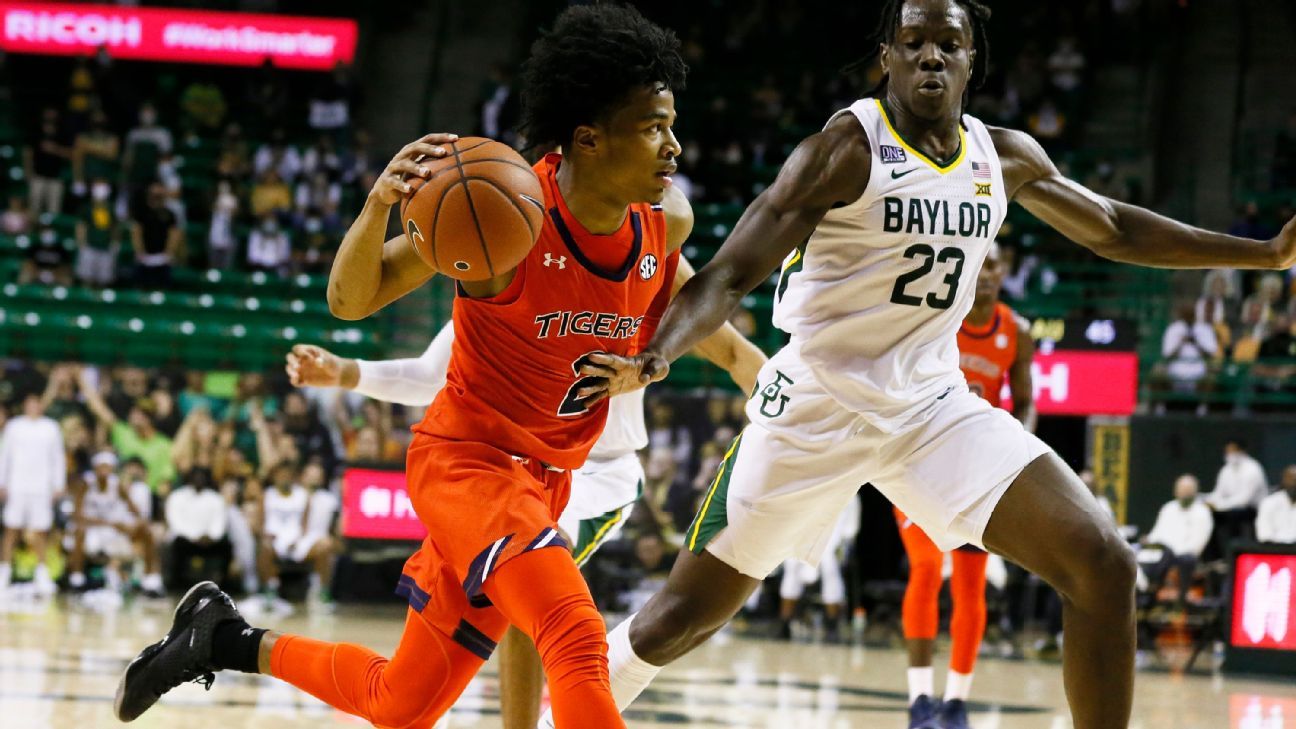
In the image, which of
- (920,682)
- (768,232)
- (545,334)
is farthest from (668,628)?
(920,682)

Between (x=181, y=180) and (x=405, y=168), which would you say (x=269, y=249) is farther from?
(x=405, y=168)

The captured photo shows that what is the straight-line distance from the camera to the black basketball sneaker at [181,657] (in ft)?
15.2

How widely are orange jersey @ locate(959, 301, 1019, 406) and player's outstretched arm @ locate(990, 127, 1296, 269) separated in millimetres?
2584

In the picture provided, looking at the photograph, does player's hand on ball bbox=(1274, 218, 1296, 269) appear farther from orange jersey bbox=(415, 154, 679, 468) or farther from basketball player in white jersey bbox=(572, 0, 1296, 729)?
orange jersey bbox=(415, 154, 679, 468)

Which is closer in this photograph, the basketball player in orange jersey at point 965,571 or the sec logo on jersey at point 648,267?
the sec logo on jersey at point 648,267

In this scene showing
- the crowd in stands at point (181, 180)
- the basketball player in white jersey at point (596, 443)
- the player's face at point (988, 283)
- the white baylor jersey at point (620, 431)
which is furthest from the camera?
the crowd in stands at point (181, 180)

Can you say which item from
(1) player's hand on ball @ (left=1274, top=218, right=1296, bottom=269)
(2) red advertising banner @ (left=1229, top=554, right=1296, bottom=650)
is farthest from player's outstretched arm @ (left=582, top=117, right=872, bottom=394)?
(2) red advertising banner @ (left=1229, top=554, right=1296, bottom=650)

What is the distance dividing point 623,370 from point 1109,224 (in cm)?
188

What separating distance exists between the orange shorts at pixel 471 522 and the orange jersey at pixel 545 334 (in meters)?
0.06

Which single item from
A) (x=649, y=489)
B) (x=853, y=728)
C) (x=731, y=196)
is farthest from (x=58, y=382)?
(x=853, y=728)

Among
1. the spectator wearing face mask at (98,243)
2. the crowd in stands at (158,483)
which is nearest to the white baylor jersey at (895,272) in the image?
the crowd in stands at (158,483)

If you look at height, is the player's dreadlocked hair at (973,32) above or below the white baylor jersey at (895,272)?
above

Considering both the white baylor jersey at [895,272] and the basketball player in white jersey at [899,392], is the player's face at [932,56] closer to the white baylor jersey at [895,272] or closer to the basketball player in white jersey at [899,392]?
the basketball player in white jersey at [899,392]

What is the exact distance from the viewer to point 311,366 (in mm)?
5062
